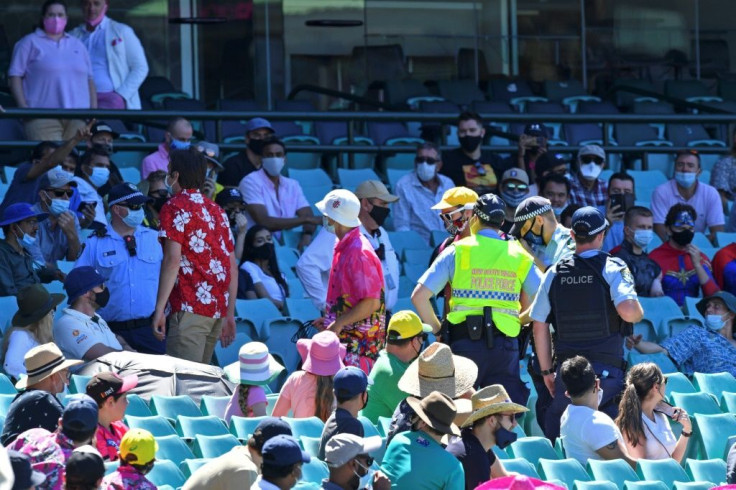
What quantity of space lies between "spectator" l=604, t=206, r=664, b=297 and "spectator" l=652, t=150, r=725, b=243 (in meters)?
1.36

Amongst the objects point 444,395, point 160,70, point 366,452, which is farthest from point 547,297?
point 160,70

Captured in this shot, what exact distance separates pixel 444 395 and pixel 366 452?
54 cm

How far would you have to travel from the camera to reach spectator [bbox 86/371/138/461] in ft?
21.7

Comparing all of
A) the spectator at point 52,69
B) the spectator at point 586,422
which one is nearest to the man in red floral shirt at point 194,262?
the spectator at point 586,422

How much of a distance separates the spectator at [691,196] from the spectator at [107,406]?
6503 mm

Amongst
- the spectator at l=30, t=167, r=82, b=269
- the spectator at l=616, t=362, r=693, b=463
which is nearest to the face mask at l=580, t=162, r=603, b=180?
the spectator at l=30, t=167, r=82, b=269

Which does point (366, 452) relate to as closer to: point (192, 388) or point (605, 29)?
point (192, 388)

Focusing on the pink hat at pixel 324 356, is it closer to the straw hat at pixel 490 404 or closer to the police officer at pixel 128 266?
the straw hat at pixel 490 404

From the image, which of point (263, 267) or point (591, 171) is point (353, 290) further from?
point (591, 171)

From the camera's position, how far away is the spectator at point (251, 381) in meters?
7.73

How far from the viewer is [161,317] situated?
332 inches

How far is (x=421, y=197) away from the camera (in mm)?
11688

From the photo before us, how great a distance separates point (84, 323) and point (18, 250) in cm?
118

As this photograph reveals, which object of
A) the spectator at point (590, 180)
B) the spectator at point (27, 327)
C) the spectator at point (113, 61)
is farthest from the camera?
the spectator at point (113, 61)
